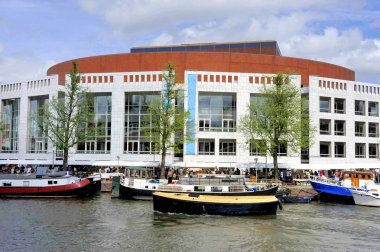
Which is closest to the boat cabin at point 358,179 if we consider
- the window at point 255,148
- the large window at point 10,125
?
the window at point 255,148

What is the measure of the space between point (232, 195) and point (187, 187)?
446cm

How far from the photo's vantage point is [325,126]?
2965 inches

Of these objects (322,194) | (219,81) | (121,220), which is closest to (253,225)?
(121,220)

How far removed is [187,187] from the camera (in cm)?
4528

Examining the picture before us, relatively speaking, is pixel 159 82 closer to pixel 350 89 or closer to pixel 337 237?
pixel 350 89

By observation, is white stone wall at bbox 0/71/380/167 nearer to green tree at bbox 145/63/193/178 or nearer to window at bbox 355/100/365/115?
window at bbox 355/100/365/115

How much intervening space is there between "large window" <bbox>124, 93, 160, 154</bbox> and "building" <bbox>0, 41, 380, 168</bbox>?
0.15 m

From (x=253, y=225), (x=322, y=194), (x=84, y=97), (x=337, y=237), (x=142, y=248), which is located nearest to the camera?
(x=142, y=248)

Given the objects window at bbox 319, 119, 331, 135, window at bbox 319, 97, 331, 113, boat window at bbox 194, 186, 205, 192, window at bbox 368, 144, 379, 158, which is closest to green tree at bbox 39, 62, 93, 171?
boat window at bbox 194, 186, 205, 192

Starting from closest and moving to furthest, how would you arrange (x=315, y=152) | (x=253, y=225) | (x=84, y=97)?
(x=253, y=225) → (x=84, y=97) → (x=315, y=152)

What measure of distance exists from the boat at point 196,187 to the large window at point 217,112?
73.7 feet

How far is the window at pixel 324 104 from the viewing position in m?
75.0

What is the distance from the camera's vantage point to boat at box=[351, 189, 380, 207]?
46.7 meters

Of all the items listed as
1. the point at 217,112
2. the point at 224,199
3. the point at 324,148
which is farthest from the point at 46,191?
the point at 324,148
